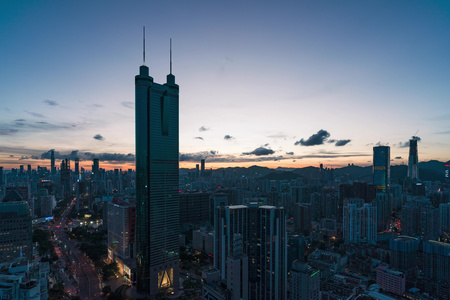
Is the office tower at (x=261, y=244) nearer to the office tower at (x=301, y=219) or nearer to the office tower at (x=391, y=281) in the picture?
the office tower at (x=391, y=281)

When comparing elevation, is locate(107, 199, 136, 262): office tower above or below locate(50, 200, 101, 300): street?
above

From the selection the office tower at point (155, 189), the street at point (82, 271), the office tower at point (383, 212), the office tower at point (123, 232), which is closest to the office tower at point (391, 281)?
the office tower at point (155, 189)

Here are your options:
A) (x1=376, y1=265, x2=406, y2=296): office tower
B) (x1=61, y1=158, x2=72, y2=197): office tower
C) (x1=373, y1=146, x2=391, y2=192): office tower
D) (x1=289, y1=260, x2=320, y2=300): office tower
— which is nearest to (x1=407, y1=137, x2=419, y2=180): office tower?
(x1=373, y1=146, x2=391, y2=192): office tower

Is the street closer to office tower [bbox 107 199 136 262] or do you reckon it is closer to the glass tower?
office tower [bbox 107 199 136 262]

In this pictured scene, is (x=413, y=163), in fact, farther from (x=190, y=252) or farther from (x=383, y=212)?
(x=190, y=252)

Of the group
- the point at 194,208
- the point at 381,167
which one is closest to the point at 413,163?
the point at 381,167

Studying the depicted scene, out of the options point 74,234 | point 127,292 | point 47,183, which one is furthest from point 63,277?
point 47,183
